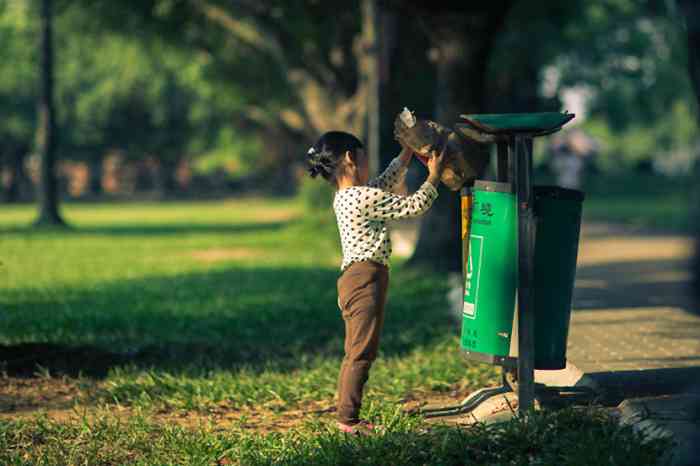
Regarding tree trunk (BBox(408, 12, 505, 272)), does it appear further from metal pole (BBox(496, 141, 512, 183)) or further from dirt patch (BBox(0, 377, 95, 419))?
metal pole (BBox(496, 141, 512, 183))

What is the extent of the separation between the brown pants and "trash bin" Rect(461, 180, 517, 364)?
479 mm

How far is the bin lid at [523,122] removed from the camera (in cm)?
575

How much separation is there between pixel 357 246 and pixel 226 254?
1530 centimetres

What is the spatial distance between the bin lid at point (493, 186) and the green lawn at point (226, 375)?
1.15m

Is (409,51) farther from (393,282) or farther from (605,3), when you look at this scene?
(605,3)

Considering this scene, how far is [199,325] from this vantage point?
11.0 m

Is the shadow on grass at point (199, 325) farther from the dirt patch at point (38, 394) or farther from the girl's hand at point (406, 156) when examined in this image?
the girl's hand at point (406, 156)

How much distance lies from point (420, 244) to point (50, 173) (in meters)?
18.9

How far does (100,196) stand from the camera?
234 feet

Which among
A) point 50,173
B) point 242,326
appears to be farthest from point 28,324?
point 50,173

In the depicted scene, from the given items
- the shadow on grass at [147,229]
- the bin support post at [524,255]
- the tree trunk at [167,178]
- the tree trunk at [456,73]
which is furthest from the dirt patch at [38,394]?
the tree trunk at [167,178]

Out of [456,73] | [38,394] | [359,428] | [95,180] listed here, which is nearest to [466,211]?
[359,428]

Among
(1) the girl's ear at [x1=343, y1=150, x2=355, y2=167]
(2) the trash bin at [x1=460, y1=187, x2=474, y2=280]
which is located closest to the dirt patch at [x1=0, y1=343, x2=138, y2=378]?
(1) the girl's ear at [x1=343, y1=150, x2=355, y2=167]

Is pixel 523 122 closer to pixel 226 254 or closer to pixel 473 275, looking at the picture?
pixel 473 275
